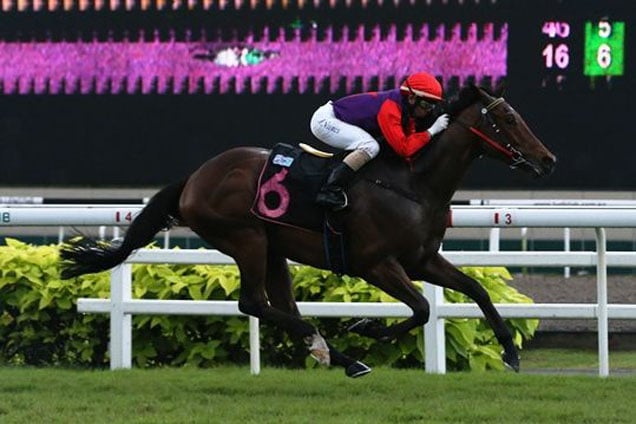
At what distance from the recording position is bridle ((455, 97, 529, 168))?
4.84 metres

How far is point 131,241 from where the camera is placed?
5.27 m

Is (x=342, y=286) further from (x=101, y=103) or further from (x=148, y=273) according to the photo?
(x=101, y=103)

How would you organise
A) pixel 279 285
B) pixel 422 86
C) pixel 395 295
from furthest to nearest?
pixel 279 285 → pixel 422 86 → pixel 395 295

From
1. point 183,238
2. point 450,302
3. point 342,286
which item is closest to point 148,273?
point 342,286

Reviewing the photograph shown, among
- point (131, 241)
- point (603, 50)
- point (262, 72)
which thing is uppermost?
point (603, 50)

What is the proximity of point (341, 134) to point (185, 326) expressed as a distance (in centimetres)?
134

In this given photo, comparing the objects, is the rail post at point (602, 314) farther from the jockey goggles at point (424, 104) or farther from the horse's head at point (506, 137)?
the jockey goggles at point (424, 104)

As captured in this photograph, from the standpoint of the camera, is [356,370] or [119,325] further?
[119,325]

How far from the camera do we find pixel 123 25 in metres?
10.8

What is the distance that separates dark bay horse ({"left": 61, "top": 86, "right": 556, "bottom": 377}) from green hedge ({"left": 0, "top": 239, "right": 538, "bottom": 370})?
0.76 metres

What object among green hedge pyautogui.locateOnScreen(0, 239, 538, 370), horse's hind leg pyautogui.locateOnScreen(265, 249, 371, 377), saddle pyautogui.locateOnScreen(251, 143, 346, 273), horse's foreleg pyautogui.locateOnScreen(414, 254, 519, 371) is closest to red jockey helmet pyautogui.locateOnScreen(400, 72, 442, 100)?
saddle pyautogui.locateOnScreen(251, 143, 346, 273)

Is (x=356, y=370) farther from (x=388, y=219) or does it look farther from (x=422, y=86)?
(x=422, y=86)

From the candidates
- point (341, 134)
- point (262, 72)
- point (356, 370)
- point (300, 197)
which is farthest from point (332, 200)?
point (262, 72)

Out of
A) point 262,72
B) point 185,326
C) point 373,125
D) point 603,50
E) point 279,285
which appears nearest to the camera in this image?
point 373,125
